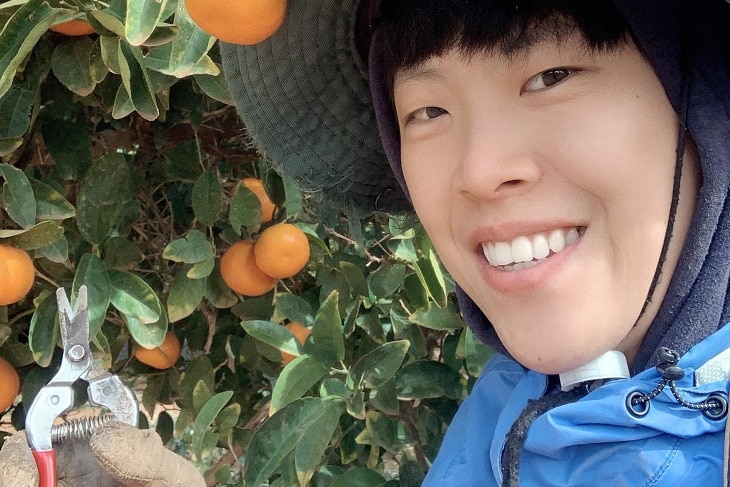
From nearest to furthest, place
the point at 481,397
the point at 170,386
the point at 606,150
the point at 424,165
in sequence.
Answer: the point at 606,150
the point at 424,165
the point at 481,397
the point at 170,386

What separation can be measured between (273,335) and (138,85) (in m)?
0.34

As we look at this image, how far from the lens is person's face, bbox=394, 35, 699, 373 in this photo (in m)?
0.57

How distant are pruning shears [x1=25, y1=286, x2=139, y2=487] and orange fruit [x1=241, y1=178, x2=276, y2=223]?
54 centimetres

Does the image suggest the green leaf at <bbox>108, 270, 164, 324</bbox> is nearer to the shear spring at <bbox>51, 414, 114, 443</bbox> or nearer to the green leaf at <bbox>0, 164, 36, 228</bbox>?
the green leaf at <bbox>0, 164, 36, 228</bbox>

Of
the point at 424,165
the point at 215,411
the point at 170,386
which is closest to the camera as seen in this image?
the point at 424,165

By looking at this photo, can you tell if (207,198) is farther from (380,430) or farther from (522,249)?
(522,249)

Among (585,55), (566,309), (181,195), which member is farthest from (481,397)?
(181,195)

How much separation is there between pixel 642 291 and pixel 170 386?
880mm

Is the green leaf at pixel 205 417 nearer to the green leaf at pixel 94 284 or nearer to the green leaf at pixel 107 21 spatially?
the green leaf at pixel 94 284

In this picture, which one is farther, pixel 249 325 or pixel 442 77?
pixel 249 325

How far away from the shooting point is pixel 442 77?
0.63 meters

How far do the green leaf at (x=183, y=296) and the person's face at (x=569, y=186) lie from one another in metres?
0.55

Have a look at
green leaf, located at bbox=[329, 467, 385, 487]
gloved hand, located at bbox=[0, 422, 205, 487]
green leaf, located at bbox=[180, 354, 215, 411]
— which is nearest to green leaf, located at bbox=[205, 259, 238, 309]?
green leaf, located at bbox=[180, 354, 215, 411]

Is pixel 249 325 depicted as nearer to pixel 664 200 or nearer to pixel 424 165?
pixel 424 165
